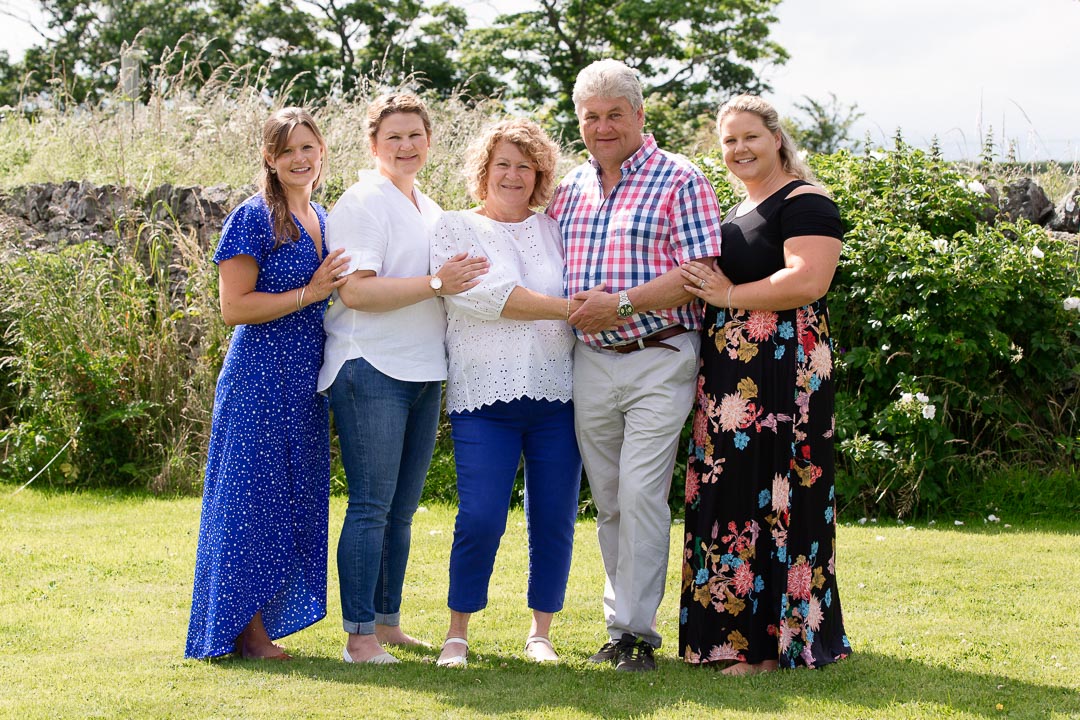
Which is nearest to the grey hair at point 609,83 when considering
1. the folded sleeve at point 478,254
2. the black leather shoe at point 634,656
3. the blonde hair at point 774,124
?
the blonde hair at point 774,124

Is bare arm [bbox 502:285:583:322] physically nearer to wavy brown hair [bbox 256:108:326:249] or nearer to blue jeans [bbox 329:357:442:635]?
Answer: blue jeans [bbox 329:357:442:635]

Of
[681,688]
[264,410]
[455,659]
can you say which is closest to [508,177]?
[264,410]

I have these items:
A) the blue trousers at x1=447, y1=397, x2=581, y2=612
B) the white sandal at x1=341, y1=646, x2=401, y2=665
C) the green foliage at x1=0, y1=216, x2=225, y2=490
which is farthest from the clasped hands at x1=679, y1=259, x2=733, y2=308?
the green foliage at x1=0, y1=216, x2=225, y2=490

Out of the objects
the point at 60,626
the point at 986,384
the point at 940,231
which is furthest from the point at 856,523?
the point at 60,626

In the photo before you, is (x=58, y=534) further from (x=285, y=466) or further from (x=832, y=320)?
(x=832, y=320)

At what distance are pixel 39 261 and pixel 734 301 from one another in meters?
5.48

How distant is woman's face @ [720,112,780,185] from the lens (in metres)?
3.92

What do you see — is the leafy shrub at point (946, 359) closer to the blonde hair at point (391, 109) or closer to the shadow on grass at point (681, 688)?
the shadow on grass at point (681, 688)

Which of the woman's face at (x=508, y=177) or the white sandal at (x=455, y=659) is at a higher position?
the woman's face at (x=508, y=177)

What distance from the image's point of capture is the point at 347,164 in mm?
8812

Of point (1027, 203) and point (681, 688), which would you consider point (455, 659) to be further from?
point (1027, 203)

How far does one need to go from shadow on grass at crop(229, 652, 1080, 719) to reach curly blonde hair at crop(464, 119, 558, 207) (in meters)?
1.68

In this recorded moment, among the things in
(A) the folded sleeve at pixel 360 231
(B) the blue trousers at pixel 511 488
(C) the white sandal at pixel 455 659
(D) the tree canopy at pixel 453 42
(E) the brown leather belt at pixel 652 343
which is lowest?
(C) the white sandal at pixel 455 659

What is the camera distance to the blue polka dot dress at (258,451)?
3984 millimetres
